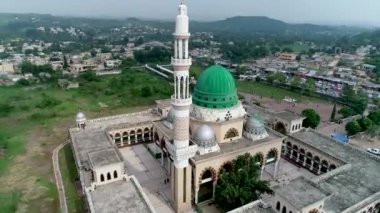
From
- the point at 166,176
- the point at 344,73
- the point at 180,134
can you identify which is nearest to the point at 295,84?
the point at 344,73

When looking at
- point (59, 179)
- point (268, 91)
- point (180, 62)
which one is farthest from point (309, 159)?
point (268, 91)

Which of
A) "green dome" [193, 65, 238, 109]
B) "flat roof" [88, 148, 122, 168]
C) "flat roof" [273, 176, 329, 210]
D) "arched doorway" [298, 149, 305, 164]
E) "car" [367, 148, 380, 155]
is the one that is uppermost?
"green dome" [193, 65, 238, 109]

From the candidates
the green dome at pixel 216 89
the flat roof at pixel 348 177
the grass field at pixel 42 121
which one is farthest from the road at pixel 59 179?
the flat roof at pixel 348 177

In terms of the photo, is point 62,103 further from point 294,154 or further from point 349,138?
point 349,138

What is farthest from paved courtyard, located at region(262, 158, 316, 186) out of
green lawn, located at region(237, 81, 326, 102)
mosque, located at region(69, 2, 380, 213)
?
green lawn, located at region(237, 81, 326, 102)

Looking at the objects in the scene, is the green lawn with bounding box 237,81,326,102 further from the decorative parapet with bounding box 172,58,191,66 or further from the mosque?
the decorative parapet with bounding box 172,58,191,66

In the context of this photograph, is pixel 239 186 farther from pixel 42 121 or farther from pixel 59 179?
pixel 42 121
